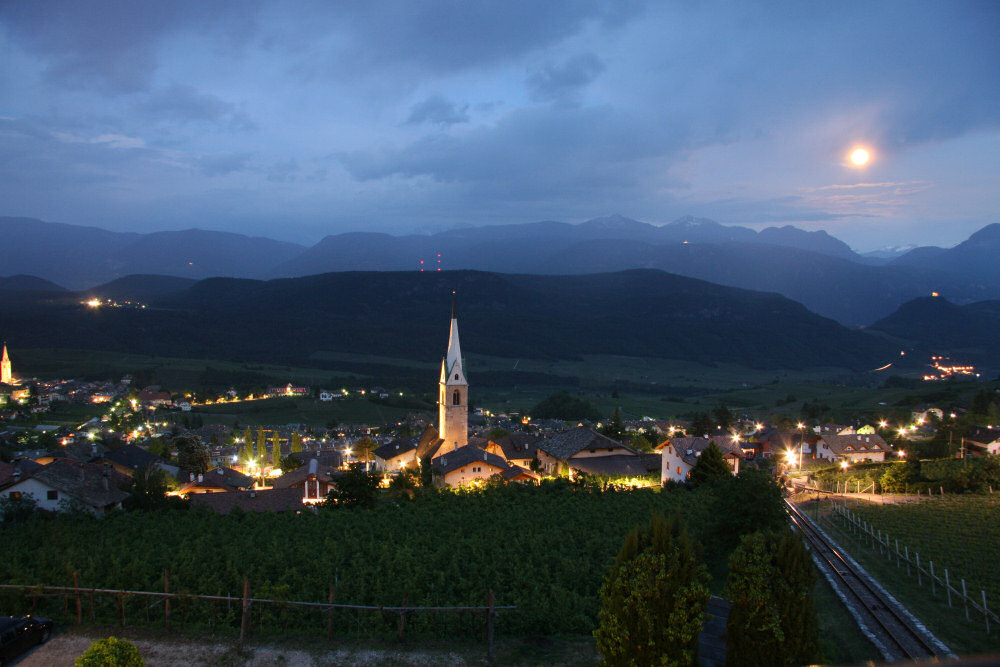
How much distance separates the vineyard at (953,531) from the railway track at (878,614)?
2466 mm

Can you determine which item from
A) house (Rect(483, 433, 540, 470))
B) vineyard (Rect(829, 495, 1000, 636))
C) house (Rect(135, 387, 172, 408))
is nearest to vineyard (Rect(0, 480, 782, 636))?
vineyard (Rect(829, 495, 1000, 636))

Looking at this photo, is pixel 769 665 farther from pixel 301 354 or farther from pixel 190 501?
pixel 301 354

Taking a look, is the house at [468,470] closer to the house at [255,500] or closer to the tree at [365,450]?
the house at [255,500]

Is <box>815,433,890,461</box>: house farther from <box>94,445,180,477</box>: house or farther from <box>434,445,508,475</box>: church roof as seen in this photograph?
<box>94,445,180,477</box>: house

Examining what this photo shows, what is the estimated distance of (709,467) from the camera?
3450 centimetres

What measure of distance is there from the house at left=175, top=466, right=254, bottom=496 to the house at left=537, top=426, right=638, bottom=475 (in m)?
19.5

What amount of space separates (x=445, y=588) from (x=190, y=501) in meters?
18.8

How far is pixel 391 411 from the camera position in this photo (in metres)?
97.9

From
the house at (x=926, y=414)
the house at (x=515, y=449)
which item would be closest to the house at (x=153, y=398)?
the house at (x=515, y=449)

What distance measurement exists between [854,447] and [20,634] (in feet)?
180

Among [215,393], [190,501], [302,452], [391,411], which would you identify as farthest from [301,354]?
[190,501]

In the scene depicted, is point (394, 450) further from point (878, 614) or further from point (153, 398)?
point (153, 398)

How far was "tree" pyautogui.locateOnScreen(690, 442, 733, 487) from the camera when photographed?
113 feet

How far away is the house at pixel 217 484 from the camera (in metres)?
37.2
